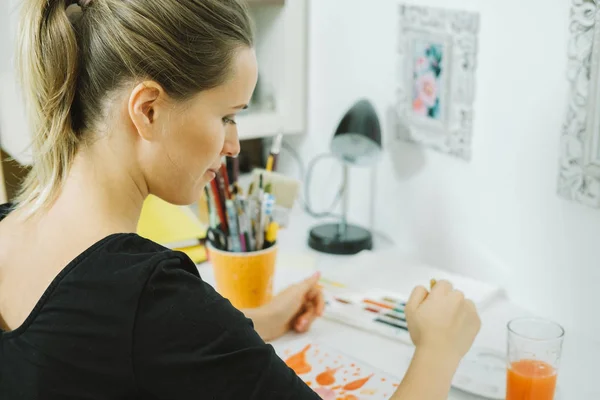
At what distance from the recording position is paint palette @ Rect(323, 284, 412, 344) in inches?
42.4

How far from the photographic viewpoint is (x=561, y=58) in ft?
3.41

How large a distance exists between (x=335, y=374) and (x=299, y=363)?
59mm

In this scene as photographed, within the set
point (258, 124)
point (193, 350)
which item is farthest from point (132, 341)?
point (258, 124)

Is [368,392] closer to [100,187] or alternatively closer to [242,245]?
[242,245]

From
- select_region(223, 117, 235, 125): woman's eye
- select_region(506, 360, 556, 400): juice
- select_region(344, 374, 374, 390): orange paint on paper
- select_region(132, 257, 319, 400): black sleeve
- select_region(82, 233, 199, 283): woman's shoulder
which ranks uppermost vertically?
select_region(223, 117, 235, 125): woman's eye

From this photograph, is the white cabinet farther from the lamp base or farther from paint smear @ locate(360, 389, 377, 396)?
paint smear @ locate(360, 389, 377, 396)

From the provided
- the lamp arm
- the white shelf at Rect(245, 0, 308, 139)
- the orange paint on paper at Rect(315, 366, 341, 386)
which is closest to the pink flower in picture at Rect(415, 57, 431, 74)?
the lamp arm

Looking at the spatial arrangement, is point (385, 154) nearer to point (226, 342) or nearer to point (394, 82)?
point (394, 82)

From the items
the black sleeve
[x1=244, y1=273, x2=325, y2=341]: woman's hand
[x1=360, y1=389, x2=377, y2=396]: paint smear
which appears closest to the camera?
the black sleeve

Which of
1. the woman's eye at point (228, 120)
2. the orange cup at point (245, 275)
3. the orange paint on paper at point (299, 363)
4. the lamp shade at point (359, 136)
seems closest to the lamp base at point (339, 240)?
the lamp shade at point (359, 136)

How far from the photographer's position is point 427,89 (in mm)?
1297

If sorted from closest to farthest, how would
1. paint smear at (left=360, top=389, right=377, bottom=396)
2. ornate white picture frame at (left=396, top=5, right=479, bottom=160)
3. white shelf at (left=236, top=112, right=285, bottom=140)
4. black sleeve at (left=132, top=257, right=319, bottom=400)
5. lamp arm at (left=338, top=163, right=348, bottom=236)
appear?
1. black sleeve at (left=132, top=257, right=319, bottom=400)
2. paint smear at (left=360, top=389, right=377, bottom=396)
3. ornate white picture frame at (left=396, top=5, right=479, bottom=160)
4. lamp arm at (left=338, top=163, right=348, bottom=236)
5. white shelf at (left=236, top=112, right=285, bottom=140)

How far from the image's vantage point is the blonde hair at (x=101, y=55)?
740mm

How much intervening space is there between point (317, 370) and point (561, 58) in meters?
0.58
